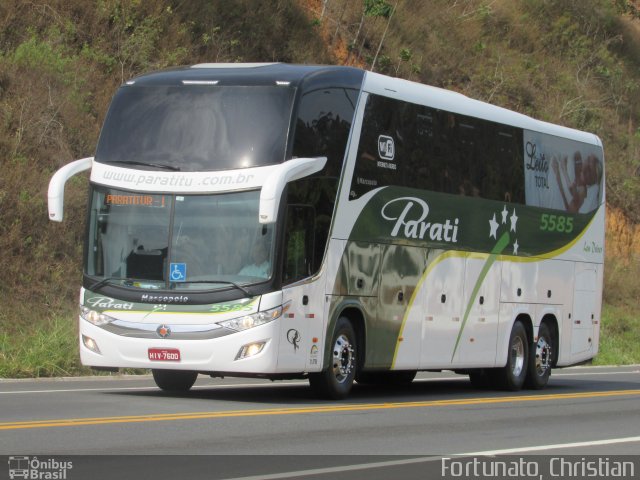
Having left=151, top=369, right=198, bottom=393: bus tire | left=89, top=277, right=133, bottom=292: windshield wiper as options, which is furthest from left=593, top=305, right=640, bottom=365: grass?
left=89, top=277, right=133, bottom=292: windshield wiper

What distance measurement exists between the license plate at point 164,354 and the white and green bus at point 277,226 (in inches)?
0.7

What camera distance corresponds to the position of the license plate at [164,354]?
1534cm

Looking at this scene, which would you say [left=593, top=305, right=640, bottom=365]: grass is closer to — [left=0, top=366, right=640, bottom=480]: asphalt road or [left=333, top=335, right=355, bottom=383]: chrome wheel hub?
[left=0, top=366, right=640, bottom=480]: asphalt road

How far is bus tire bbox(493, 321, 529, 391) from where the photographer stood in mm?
21547

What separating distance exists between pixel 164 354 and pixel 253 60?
21.2 meters

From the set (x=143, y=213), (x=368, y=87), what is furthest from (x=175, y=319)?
(x=368, y=87)

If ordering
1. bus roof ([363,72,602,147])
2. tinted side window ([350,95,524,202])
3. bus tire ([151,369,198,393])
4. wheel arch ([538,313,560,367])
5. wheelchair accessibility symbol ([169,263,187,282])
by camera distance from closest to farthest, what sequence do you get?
wheelchair accessibility symbol ([169,263,187,282]), bus tire ([151,369,198,393]), tinted side window ([350,95,524,202]), bus roof ([363,72,602,147]), wheel arch ([538,313,560,367])

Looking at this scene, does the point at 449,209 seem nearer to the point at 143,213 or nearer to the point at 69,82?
the point at 143,213

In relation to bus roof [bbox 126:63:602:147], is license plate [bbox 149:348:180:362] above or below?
below

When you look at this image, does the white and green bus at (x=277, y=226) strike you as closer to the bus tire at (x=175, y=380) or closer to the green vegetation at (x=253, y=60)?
the bus tire at (x=175, y=380)

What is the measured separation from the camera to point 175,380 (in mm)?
17453

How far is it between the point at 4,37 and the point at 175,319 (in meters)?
16.5

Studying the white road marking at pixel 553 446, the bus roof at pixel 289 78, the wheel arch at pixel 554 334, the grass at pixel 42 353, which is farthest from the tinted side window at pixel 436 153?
the grass at pixel 42 353

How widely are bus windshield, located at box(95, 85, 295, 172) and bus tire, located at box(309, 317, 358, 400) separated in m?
2.63
